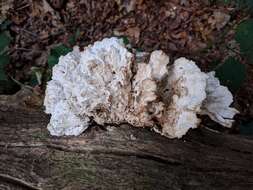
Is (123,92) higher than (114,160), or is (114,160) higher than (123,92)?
(123,92)

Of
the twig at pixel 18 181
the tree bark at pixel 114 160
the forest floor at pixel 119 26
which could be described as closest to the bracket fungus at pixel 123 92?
the tree bark at pixel 114 160

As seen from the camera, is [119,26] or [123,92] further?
[119,26]

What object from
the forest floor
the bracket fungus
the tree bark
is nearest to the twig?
the tree bark

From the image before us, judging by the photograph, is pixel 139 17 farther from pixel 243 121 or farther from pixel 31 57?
pixel 243 121

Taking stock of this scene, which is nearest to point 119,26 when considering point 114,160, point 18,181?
point 114,160

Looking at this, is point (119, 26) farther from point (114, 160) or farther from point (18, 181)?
point (18, 181)

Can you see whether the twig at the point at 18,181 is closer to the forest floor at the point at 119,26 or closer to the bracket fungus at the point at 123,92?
the bracket fungus at the point at 123,92

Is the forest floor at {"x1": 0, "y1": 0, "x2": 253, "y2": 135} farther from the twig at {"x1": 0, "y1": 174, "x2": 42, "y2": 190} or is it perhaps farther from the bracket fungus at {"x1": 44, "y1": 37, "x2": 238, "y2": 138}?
the twig at {"x1": 0, "y1": 174, "x2": 42, "y2": 190}
